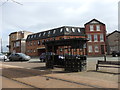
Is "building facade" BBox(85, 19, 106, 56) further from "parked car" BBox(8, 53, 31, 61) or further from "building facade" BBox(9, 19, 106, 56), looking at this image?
"parked car" BBox(8, 53, 31, 61)

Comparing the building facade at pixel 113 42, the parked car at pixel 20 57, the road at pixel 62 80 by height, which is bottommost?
the road at pixel 62 80

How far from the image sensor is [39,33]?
176 ft

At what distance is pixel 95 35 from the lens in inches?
1730

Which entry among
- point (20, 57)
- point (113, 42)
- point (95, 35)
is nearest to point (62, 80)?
point (20, 57)

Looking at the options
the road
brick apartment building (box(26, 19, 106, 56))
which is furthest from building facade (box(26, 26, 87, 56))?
the road

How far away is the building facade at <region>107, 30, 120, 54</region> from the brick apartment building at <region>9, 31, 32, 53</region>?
1265 inches

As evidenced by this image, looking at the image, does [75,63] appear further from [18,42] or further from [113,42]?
[18,42]

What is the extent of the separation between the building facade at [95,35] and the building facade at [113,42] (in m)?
2.57

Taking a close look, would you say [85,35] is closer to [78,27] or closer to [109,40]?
[78,27]

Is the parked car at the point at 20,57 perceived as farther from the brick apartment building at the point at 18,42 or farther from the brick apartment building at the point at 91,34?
the brick apartment building at the point at 18,42

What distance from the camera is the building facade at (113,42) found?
145ft

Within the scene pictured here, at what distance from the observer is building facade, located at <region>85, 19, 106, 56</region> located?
43.5m

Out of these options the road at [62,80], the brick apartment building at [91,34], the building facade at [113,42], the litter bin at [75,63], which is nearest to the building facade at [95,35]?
the brick apartment building at [91,34]

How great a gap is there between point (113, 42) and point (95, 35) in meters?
6.20
